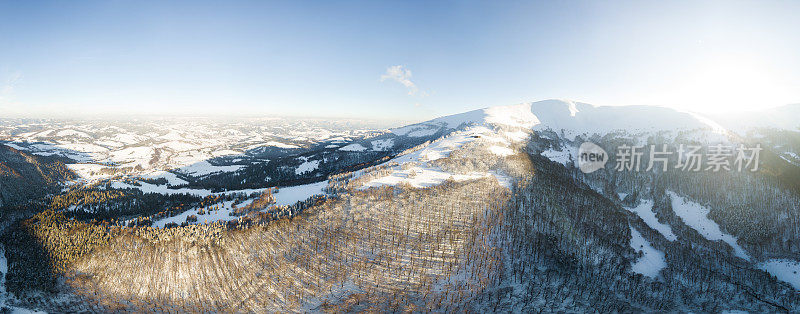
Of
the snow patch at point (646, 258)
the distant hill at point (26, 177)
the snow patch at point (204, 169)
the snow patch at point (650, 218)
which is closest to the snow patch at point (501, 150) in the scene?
the snow patch at point (646, 258)

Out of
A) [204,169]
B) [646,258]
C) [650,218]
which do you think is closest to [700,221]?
[650,218]

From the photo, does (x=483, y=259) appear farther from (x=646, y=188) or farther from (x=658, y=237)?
(x=646, y=188)

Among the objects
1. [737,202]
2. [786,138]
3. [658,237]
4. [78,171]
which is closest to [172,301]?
[658,237]

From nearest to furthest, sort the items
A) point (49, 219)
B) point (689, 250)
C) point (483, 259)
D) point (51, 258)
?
1. point (51, 258)
2. point (483, 259)
3. point (49, 219)
4. point (689, 250)

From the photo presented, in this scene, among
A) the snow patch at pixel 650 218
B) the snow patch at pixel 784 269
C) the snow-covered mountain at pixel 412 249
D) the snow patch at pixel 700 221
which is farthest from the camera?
the snow patch at pixel 650 218

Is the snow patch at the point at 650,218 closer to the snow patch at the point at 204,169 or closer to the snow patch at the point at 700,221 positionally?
the snow patch at the point at 700,221

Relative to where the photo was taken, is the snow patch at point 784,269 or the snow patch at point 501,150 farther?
the snow patch at point 501,150

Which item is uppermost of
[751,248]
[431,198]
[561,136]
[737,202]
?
[561,136]

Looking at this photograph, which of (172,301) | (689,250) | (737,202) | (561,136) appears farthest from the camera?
(561,136)

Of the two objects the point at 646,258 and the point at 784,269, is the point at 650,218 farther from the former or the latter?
the point at 646,258

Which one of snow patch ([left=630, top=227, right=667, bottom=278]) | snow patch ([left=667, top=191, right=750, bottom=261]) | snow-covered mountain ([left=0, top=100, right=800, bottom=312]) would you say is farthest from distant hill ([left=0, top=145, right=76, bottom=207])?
snow patch ([left=667, top=191, right=750, bottom=261])

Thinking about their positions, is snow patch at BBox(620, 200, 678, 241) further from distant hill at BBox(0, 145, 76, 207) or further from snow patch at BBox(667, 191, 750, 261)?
distant hill at BBox(0, 145, 76, 207)
